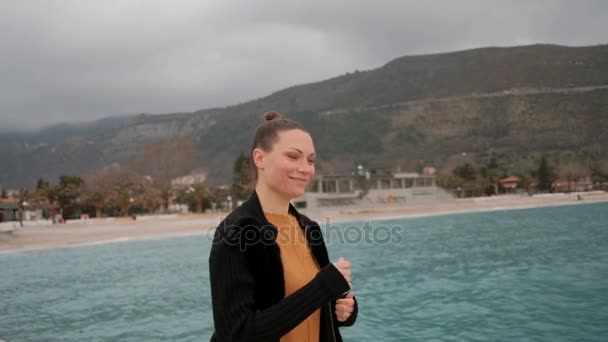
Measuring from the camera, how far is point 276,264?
1.71m

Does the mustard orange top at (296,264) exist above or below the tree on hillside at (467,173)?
below

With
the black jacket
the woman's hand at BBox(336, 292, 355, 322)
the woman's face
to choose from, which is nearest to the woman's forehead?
the woman's face

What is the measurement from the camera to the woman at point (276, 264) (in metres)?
1.61

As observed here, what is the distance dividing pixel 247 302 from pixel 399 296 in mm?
10640

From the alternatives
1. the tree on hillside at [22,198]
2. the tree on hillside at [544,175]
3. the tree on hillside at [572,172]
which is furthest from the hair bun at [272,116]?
the tree on hillside at [572,172]

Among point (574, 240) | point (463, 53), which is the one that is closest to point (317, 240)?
point (574, 240)

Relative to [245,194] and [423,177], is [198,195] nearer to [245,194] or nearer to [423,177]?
[423,177]

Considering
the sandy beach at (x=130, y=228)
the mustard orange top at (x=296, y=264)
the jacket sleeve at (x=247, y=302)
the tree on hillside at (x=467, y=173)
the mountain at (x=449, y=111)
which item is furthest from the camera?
the mountain at (x=449, y=111)

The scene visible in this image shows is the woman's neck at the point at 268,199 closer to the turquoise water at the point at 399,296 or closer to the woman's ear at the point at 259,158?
the woman's ear at the point at 259,158

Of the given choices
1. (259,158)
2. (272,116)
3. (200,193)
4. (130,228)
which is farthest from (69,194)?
(259,158)

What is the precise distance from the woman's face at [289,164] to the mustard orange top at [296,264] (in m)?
0.13

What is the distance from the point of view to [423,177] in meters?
81.7

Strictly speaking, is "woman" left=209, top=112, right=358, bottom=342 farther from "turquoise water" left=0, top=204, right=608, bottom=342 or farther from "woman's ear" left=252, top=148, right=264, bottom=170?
"turquoise water" left=0, top=204, right=608, bottom=342

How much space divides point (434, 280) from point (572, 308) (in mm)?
4486
